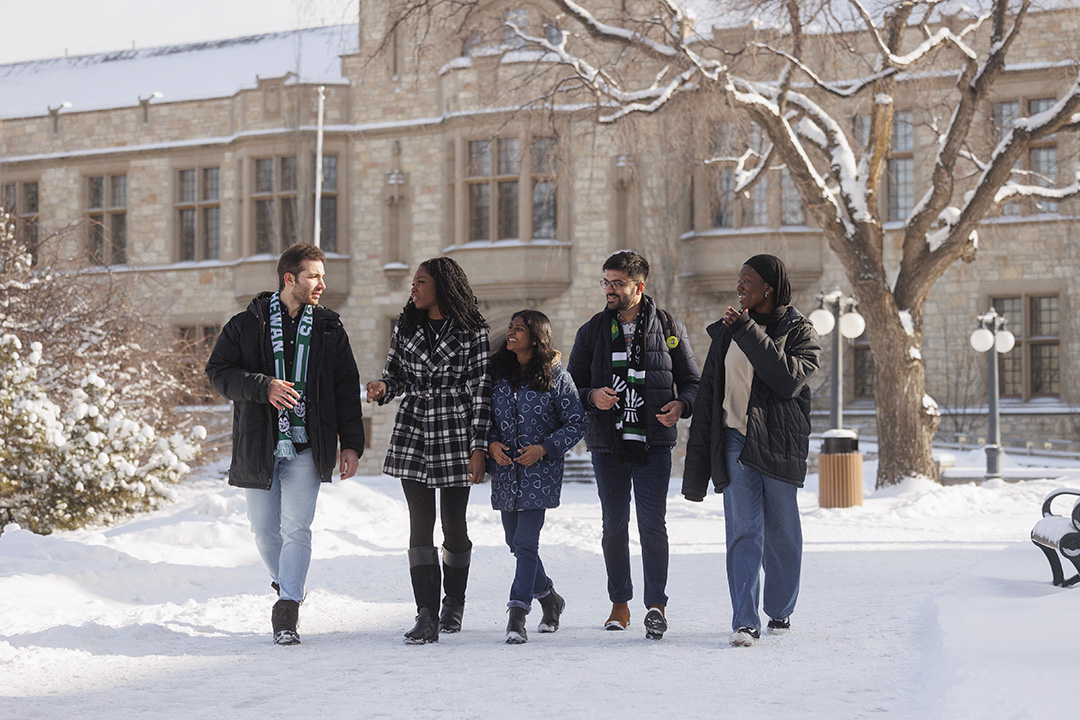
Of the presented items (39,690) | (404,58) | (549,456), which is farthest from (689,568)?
(404,58)

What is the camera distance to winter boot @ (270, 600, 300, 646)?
5.76m

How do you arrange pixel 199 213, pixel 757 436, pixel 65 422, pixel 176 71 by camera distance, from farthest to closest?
pixel 176 71
pixel 199 213
pixel 65 422
pixel 757 436

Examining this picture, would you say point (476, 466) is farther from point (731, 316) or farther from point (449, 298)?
point (731, 316)

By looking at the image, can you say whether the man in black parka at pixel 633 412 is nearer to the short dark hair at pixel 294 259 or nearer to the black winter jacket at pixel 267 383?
the black winter jacket at pixel 267 383

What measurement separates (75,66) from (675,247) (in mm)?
16942

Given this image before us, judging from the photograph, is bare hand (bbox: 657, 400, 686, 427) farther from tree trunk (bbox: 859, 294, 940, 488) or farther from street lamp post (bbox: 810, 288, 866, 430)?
street lamp post (bbox: 810, 288, 866, 430)

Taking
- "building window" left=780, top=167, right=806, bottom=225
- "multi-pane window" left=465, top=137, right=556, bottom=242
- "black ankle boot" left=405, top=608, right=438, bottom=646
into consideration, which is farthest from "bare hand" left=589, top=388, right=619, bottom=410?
"multi-pane window" left=465, top=137, right=556, bottom=242

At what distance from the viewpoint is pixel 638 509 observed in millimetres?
6125

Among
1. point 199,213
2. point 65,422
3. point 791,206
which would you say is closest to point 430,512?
point 65,422

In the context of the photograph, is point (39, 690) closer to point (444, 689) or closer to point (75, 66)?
point (444, 689)

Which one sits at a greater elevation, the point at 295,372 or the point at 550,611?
the point at 295,372

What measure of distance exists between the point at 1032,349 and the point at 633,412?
60.7 feet

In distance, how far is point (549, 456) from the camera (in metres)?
5.96

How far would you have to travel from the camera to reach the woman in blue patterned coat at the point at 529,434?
5.93 meters
